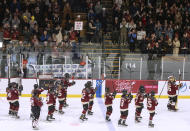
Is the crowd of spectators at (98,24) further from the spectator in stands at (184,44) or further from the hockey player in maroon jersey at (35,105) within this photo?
the hockey player in maroon jersey at (35,105)

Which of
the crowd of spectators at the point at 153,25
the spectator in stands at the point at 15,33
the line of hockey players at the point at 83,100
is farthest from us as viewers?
the spectator in stands at the point at 15,33

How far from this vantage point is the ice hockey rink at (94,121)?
35.0 feet

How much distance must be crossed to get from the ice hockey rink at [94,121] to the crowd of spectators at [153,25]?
295 cm

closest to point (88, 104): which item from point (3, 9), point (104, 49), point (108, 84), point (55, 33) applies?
point (108, 84)

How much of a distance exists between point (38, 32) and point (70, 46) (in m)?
2.16

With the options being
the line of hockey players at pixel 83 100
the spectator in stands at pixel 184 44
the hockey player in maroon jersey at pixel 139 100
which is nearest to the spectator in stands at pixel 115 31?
the spectator in stands at pixel 184 44

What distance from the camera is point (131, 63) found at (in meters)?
14.3

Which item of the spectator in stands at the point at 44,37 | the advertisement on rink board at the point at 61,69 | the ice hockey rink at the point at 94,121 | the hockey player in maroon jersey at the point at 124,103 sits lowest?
the ice hockey rink at the point at 94,121

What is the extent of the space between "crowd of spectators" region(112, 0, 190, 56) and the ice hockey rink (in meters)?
2.95

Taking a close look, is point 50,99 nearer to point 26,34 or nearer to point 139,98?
point 139,98

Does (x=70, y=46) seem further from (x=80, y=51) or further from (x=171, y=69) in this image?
(x=171, y=69)

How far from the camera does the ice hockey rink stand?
10.7 meters

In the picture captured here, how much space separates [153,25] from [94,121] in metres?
6.83

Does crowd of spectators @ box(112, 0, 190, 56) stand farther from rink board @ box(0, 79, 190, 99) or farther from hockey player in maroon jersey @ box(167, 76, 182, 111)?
hockey player in maroon jersey @ box(167, 76, 182, 111)
